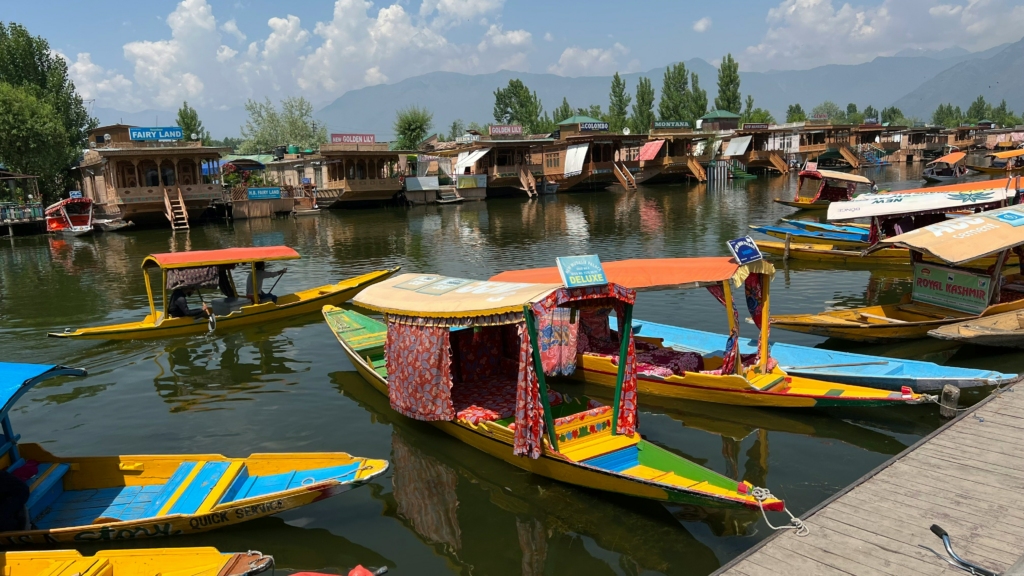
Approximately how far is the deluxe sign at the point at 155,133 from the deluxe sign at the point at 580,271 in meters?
39.8

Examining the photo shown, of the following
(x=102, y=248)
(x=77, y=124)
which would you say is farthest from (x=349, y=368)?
(x=77, y=124)

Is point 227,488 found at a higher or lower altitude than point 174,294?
lower

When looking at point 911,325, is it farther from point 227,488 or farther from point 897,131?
point 897,131

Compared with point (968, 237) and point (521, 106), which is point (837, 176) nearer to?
point (968, 237)

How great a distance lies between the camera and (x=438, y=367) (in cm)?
912

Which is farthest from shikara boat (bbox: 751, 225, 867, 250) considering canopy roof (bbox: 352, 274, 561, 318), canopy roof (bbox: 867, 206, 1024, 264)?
canopy roof (bbox: 352, 274, 561, 318)

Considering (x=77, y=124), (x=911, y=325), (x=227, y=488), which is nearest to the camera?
(x=227, y=488)

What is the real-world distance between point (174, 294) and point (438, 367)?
10719mm

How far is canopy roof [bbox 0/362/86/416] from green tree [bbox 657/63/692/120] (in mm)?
94814

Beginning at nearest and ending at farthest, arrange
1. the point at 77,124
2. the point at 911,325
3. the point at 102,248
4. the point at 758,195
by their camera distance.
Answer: the point at 911,325
the point at 102,248
the point at 758,195
the point at 77,124

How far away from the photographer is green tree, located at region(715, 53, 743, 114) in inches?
3593

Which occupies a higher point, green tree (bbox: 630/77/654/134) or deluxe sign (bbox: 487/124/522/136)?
green tree (bbox: 630/77/654/134)

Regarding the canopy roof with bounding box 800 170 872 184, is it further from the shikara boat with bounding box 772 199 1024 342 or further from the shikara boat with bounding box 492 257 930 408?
the shikara boat with bounding box 492 257 930 408

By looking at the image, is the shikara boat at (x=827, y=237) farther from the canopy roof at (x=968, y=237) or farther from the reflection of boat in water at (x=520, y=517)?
the reflection of boat in water at (x=520, y=517)
